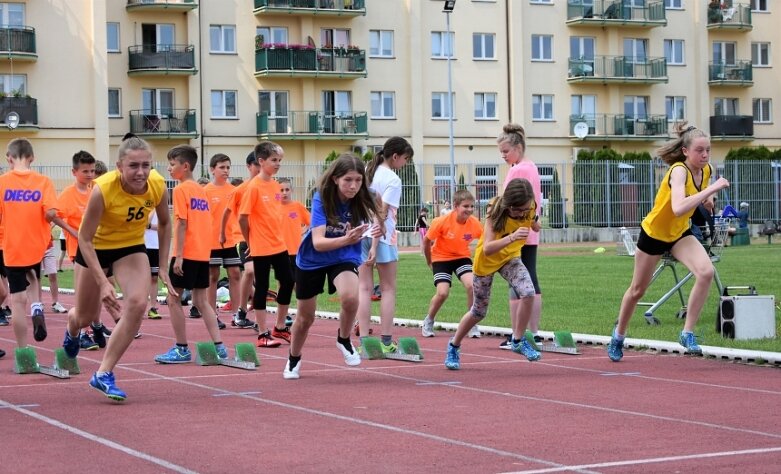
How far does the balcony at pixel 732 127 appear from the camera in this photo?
225 feet

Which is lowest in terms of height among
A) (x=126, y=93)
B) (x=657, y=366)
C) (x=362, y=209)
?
(x=657, y=366)

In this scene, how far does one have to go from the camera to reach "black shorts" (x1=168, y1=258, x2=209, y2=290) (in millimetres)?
12211

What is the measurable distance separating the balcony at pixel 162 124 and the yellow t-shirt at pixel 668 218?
47886mm

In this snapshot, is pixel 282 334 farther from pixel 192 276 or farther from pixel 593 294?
pixel 593 294

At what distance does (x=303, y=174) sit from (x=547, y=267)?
18.7m

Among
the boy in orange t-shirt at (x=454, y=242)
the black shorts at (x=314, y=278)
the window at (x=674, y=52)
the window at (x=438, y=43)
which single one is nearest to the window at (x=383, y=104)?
the window at (x=438, y=43)

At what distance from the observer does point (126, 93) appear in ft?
191

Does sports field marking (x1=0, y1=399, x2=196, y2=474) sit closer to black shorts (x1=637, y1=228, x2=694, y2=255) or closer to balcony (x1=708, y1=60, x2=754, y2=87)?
black shorts (x1=637, y1=228, x2=694, y2=255)

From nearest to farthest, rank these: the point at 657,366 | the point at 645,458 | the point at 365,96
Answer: the point at 645,458, the point at 657,366, the point at 365,96

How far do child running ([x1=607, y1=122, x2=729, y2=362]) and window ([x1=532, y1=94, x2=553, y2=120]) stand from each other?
5417 cm

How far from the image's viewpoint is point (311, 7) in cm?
5972

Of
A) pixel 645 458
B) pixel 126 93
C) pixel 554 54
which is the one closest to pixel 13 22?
pixel 126 93

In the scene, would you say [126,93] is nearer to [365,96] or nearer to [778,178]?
[365,96]

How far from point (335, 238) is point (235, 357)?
86.7 inches
